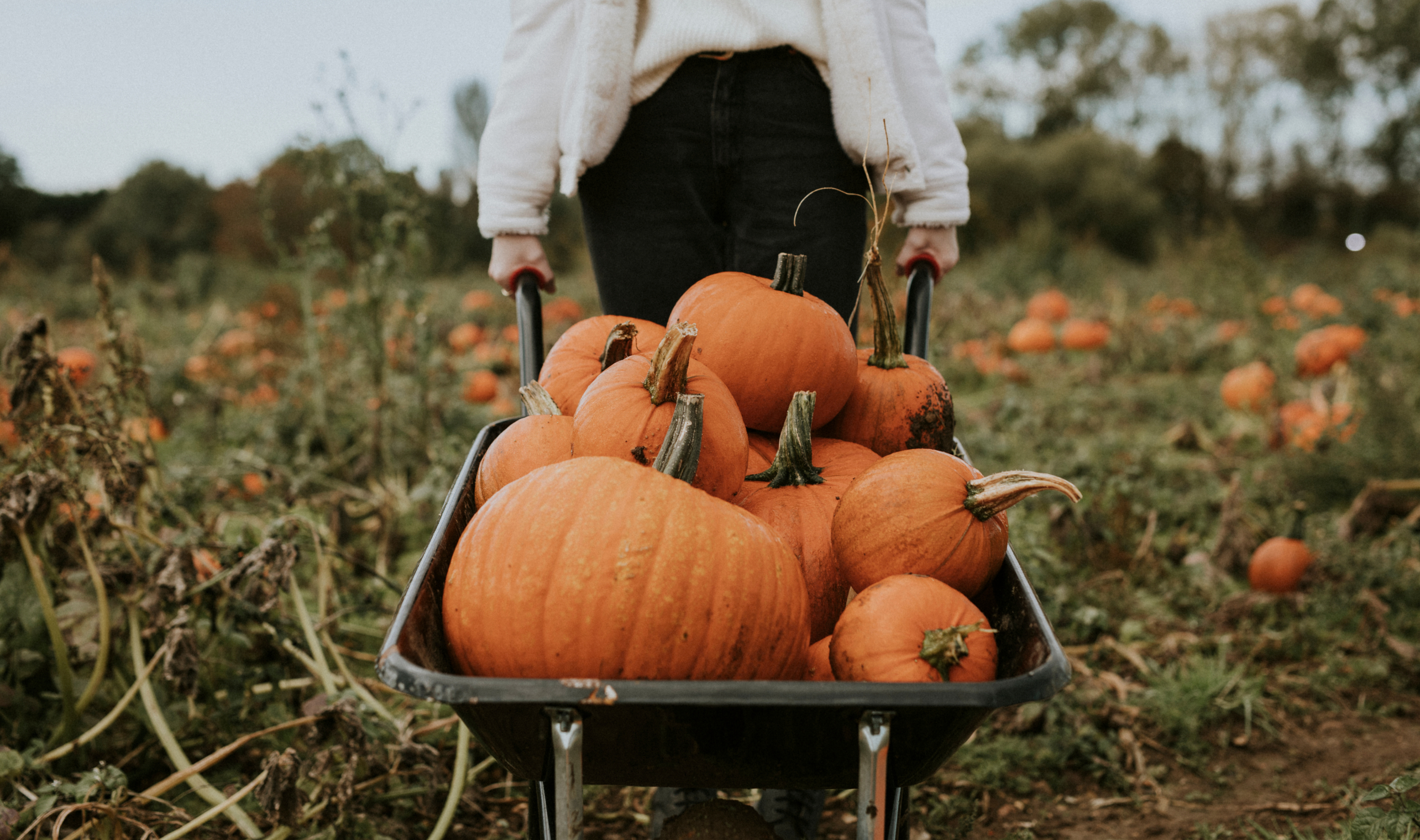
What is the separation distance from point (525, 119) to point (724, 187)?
16.8 inches

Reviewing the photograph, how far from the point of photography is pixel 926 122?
1.86 m

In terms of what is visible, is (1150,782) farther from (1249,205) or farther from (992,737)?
(1249,205)

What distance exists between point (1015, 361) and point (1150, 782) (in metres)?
4.41

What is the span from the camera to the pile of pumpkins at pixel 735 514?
101cm

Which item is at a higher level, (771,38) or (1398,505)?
(771,38)

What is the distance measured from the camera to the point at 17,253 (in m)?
15.0

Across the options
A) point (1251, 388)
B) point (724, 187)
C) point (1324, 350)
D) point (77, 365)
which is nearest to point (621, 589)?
point (724, 187)

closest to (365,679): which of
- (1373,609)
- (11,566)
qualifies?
(11,566)

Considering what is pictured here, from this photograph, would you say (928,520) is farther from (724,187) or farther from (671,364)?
(724,187)

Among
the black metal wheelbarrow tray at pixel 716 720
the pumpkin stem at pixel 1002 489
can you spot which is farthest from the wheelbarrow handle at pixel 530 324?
the pumpkin stem at pixel 1002 489

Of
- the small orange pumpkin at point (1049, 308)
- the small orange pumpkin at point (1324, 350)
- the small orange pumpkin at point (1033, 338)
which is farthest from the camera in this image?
the small orange pumpkin at point (1049, 308)

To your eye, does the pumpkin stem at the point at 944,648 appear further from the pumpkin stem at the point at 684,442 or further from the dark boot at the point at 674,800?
the dark boot at the point at 674,800

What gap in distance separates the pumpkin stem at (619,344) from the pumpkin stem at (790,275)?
0.24 metres

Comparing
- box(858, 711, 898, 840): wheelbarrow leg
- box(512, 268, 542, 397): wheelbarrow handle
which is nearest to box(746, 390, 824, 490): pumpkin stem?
box(858, 711, 898, 840): wheelbarrow leg
